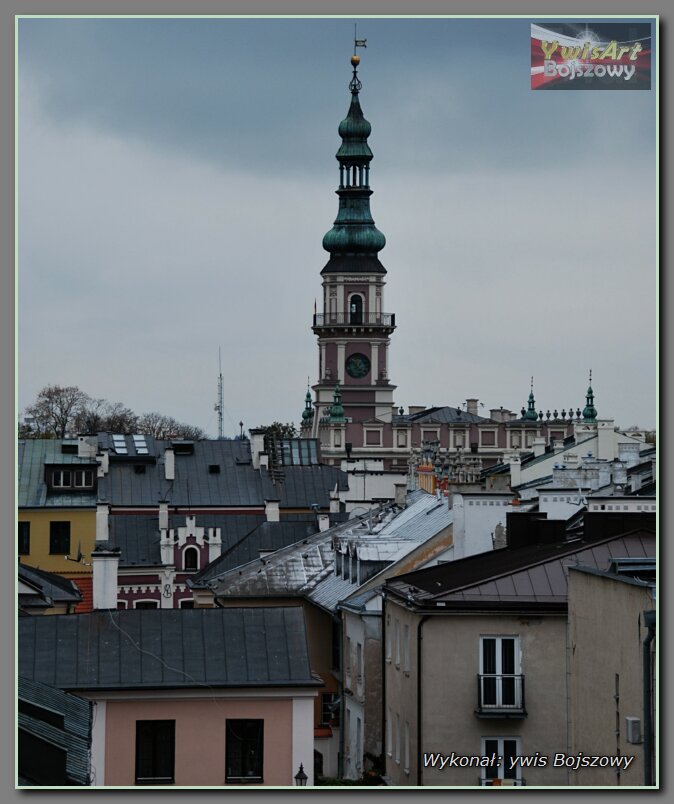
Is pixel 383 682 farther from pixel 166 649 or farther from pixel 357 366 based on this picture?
pixel 357 366

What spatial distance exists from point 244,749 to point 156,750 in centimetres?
91

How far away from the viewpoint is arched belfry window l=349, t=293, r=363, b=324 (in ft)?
406

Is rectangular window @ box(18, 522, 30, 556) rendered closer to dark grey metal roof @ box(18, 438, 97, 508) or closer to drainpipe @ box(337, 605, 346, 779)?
dark grey metal roof @ box(18, 438, 97, 508)

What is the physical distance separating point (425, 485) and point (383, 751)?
23.3 meters

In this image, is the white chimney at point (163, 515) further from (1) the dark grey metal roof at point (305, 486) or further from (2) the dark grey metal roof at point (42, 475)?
(1) the dark grey metal roof at point (305, 486)

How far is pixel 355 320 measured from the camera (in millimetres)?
123562

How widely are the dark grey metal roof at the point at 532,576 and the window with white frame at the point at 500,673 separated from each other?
1.58ft

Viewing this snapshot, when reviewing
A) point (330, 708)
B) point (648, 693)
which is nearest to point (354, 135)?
point (330, 708)

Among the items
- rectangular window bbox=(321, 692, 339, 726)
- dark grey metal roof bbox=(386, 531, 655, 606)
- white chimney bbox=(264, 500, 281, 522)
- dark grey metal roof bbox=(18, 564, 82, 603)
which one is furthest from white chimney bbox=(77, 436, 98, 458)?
dark grey metal roof bbox=(386, 531, 655, 606)

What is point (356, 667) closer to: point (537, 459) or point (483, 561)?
point (483, 561)

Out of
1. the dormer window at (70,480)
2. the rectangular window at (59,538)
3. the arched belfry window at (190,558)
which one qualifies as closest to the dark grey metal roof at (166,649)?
the arched belfry window at (190,558)

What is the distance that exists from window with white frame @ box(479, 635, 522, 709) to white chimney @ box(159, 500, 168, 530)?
34248 mm

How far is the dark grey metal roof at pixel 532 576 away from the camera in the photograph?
A: 987 inches

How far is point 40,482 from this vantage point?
65.5 metres
